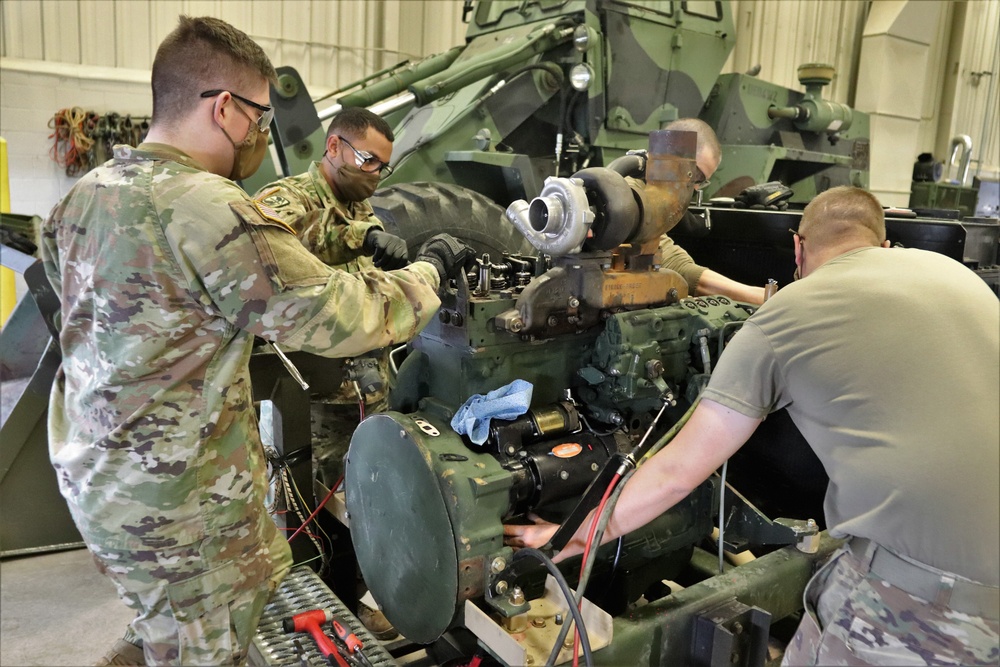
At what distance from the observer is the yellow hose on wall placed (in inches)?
197

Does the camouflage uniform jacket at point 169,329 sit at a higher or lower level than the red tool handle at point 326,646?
higher

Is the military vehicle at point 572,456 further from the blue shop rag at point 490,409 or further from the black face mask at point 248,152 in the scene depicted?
the black face mask at point 248,152

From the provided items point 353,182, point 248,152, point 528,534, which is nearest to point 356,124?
point 353,182

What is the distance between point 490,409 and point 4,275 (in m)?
4.70

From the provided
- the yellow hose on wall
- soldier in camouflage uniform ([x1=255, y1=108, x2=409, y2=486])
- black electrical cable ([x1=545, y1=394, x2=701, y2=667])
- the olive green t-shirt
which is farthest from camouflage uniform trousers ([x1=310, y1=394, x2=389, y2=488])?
the yellow hose on wall

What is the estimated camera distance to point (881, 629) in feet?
5.27

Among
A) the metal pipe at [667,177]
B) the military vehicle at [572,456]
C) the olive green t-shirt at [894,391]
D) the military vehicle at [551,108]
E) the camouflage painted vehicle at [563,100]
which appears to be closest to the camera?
the olive green t-shirt at [894,391]

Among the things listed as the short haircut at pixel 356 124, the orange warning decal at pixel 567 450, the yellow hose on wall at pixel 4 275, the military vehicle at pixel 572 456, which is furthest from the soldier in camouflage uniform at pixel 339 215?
the yellow hose on wall at pixel 4 275

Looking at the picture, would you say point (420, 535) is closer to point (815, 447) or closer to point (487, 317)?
point (487, 317)

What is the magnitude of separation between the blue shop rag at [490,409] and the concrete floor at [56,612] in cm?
174

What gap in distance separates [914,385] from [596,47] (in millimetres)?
4284

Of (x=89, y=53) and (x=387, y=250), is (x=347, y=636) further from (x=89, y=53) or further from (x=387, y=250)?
(x=89, y=53)

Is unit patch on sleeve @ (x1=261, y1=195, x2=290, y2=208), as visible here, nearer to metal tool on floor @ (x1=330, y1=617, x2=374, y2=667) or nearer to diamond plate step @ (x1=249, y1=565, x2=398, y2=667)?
diamond plate step @ (x1=249, y1=565, x2=398, y2=667)

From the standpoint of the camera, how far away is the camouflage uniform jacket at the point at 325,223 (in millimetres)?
2830
